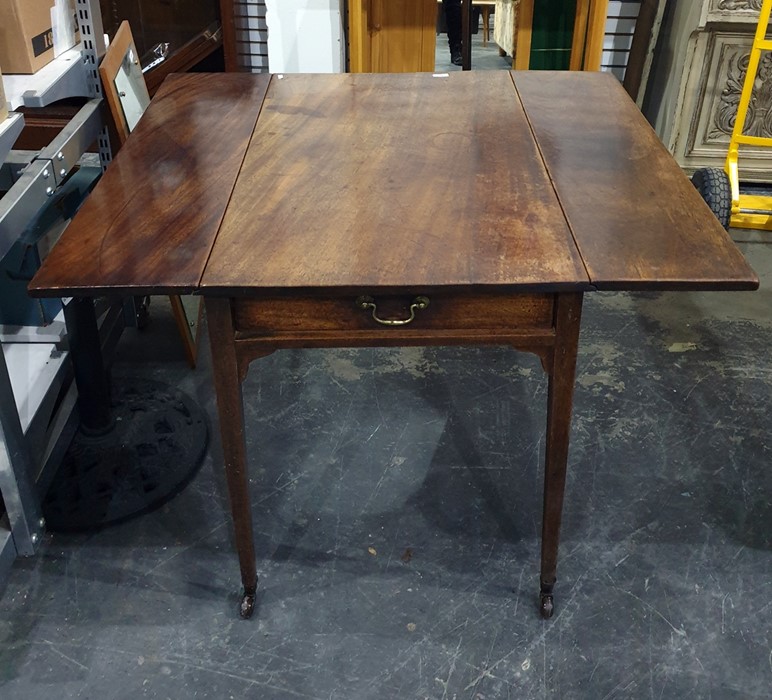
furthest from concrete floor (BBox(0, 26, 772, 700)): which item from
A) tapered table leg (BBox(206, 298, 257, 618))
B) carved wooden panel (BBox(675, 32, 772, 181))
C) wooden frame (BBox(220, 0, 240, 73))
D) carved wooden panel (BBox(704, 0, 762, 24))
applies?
wooden frame (BBox(220, 0, 240, 73))

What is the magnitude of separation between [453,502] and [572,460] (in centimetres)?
35

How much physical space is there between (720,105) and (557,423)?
2.68 meters

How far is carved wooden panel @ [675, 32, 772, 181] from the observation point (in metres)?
3.50

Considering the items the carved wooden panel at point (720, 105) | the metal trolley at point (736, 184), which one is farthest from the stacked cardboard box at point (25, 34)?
the carved wooden panel at point (720, 105)

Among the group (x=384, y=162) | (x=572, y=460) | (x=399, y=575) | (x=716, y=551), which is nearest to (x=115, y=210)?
(x=384, y=162)

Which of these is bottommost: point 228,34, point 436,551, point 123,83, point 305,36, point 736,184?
point 436,551

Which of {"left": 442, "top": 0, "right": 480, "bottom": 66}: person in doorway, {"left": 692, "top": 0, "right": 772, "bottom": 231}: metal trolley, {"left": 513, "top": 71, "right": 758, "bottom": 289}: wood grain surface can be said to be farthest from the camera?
{"left": 442, "top": 0, "right": 480, "bottom": 66}: person in doorway

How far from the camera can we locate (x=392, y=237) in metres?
1.43

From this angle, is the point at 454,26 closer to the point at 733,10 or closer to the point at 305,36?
the point at 305,36

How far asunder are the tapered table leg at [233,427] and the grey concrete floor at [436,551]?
109 mm

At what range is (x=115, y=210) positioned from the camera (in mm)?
1549

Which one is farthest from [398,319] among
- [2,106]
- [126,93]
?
[126,93]

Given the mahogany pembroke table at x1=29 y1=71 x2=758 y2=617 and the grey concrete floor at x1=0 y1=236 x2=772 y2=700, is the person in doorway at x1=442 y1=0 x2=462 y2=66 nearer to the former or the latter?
the grey concrete floor at x1=0 y1=236 x2=772 y2=700

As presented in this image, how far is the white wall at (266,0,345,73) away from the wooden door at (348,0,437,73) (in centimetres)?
16
